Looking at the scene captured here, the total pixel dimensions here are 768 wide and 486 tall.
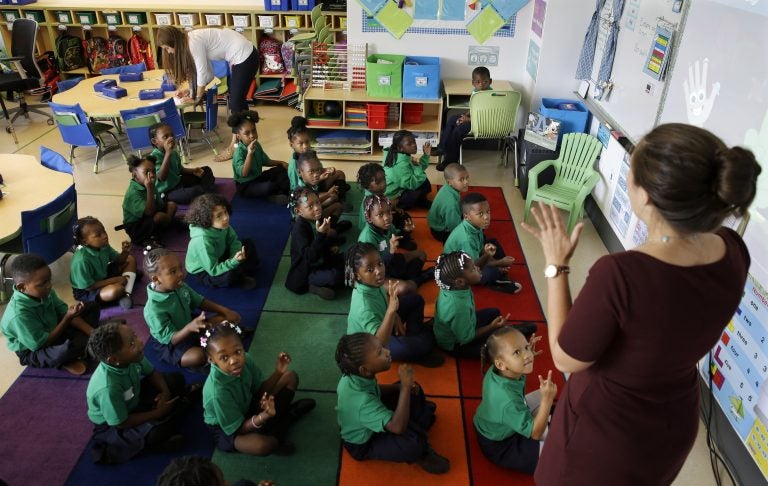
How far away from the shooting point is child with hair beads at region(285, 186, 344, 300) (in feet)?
12.3

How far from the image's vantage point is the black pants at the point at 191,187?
487cm

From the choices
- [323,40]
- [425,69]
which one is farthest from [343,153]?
[323,40]

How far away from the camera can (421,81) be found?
18.4 ft

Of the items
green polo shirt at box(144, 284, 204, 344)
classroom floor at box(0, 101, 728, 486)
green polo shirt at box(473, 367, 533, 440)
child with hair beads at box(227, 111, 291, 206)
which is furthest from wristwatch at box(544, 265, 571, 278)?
child with hair beads at box(227, 111, 291, 206)

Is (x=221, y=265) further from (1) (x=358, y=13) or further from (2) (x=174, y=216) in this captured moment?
(1) (x=358, y=13)

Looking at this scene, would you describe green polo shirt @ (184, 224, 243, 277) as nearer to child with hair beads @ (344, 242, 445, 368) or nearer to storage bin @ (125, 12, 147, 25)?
child with hair beads @ (344, 242, 445, 368)

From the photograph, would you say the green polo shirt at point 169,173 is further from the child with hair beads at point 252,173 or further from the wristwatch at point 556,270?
the wristwatch at point 556,270

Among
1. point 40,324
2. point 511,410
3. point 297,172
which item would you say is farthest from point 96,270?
point 511,410

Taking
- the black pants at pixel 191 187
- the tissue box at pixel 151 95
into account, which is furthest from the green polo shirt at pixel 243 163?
the tissue box at pixel 151 95

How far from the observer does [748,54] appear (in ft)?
8.80

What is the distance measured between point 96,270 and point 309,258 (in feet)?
4.43

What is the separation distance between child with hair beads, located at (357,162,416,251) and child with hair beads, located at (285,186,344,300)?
16.4 inches

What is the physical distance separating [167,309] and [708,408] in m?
2.89

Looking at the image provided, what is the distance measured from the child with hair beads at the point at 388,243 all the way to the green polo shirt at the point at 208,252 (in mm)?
887
